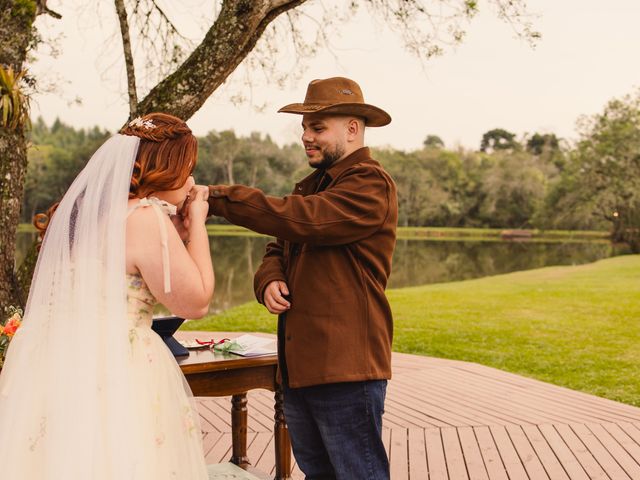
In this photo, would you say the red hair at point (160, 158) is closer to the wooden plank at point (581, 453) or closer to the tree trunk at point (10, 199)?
the wooden plank at point (581, 453)

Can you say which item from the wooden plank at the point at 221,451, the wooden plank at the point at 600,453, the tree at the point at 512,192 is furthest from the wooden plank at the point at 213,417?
the tree at the point at 512,192

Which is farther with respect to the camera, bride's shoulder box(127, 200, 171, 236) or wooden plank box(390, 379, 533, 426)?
wooden plank box(390, 379, 533, 426)

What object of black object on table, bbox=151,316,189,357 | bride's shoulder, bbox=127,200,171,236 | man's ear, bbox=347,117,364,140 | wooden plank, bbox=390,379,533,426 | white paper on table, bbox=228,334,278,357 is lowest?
wooden plank, bbox=390,379,533,426

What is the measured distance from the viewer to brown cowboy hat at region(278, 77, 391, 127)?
2420 millimetres

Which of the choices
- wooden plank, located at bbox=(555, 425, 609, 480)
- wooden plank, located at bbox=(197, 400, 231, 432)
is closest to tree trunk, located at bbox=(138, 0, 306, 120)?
wooden plank, located at bbox=(197, 400, 231, 432)

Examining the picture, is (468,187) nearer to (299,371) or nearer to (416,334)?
(416,334)

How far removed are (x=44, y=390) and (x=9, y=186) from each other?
3360 mm

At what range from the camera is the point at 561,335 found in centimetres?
984

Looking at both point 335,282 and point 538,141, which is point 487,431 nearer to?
point 335,282

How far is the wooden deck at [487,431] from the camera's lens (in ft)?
13.0

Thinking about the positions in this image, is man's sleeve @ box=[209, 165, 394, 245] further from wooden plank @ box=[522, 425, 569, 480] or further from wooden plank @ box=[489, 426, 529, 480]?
wooden plank @ box=[522, 425, 569, 480]

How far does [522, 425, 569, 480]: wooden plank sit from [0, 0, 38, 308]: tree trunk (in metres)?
3.57

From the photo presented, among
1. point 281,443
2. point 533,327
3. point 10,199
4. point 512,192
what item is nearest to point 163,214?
point 281,443

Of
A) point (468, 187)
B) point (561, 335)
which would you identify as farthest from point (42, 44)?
point (468, 187)
